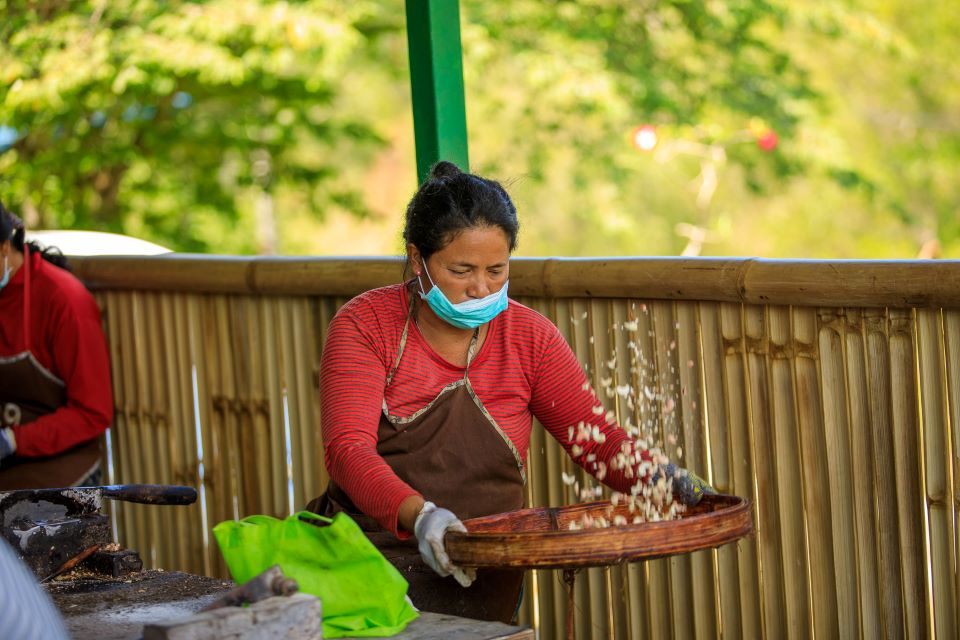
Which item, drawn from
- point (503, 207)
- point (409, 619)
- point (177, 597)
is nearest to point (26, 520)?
point (177, 597)

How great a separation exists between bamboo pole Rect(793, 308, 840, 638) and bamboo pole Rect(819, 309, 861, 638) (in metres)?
0.02

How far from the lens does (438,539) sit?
2.22 meters

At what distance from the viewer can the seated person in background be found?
12.9ft

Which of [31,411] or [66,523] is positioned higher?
[31,411]

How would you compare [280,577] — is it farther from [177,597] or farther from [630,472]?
[630,472]

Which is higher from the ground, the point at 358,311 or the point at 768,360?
the point at 358,311

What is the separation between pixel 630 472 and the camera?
2658mm

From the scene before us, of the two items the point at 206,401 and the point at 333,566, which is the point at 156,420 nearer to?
the point at 206,401

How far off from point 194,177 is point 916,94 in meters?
13.2

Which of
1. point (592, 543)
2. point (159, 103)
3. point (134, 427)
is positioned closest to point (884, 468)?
point (592, 543)

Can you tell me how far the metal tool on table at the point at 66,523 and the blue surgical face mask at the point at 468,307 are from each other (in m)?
0.65

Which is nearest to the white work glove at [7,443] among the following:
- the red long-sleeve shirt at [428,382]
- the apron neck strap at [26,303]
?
the apron neck strap at [26,303]

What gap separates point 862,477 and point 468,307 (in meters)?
0.91

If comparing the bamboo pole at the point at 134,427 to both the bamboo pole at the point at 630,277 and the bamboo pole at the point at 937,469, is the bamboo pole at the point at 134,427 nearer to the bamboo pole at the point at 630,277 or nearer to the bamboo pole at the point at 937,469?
the bamboo pole at the point at 630,277
